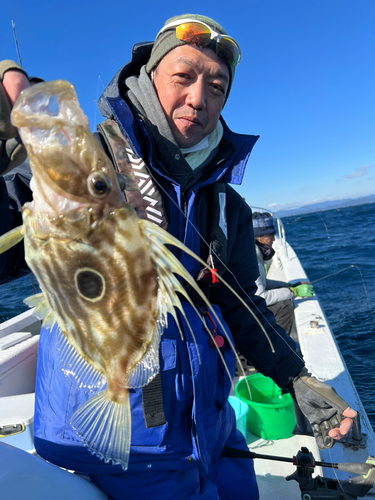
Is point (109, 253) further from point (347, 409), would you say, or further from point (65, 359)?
point (347, 409)

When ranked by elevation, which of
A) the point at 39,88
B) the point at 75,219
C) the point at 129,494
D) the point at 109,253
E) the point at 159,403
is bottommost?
the point at 129,494

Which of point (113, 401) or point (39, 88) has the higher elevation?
point (39, 88)

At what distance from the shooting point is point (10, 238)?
1193 millimetres

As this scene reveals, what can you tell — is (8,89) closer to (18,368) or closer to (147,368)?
(147,368)

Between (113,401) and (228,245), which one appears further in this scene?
(228,245)

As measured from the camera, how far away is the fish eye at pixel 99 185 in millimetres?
1153

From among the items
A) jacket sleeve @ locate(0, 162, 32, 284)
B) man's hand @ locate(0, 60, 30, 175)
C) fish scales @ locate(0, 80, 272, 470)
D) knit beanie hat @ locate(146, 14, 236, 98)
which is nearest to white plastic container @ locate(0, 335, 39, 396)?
jacket sleeve @ locate(0, 162, 32, 284)

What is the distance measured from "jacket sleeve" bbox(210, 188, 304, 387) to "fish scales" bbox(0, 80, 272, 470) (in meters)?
1.45

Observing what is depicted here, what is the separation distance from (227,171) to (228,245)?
59cm

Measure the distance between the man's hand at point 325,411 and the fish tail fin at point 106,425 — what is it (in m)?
1.91

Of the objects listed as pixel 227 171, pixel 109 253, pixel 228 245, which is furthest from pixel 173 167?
pixel 109 253

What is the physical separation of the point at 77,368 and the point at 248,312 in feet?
5.55

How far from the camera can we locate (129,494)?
196 centimetres

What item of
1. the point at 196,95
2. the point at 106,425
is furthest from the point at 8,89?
the point at 106,425
